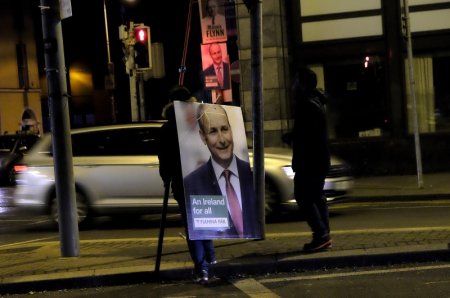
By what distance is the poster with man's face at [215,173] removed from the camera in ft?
21.5

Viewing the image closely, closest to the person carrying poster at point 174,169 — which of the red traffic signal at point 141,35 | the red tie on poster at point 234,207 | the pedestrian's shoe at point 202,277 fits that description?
the pedestrian's shoe at point 202,277

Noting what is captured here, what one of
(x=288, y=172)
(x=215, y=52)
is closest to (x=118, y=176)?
(x=288, y=172)

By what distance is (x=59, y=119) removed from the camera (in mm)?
7422

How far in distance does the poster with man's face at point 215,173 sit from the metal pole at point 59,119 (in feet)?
5.16

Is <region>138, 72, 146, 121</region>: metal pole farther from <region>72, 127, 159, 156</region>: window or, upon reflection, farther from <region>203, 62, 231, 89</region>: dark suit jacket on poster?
<region>72, 127, 159, 156</region>: window

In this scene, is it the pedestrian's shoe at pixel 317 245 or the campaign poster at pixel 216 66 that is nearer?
the pedestrian's shoe at pixel 317 245

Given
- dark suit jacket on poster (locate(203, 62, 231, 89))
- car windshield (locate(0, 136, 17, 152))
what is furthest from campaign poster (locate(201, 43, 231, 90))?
car windshield (locate(0, 136, 17, 152))

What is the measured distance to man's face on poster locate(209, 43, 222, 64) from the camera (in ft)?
45.1

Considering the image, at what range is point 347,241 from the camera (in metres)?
7.72

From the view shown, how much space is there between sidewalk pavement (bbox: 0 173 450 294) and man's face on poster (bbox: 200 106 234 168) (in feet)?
3.44

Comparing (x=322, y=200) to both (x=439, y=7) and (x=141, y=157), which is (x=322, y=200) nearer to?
(x=141, y=157)

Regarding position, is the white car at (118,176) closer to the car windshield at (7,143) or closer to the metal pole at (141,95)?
the metal pole at (141,95)

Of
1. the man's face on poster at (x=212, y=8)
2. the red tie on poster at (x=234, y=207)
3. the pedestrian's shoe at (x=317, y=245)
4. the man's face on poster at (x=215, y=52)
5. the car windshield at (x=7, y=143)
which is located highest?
the man's face on poster at (x=212, y=8)

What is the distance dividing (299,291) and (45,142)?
6.18 metres
